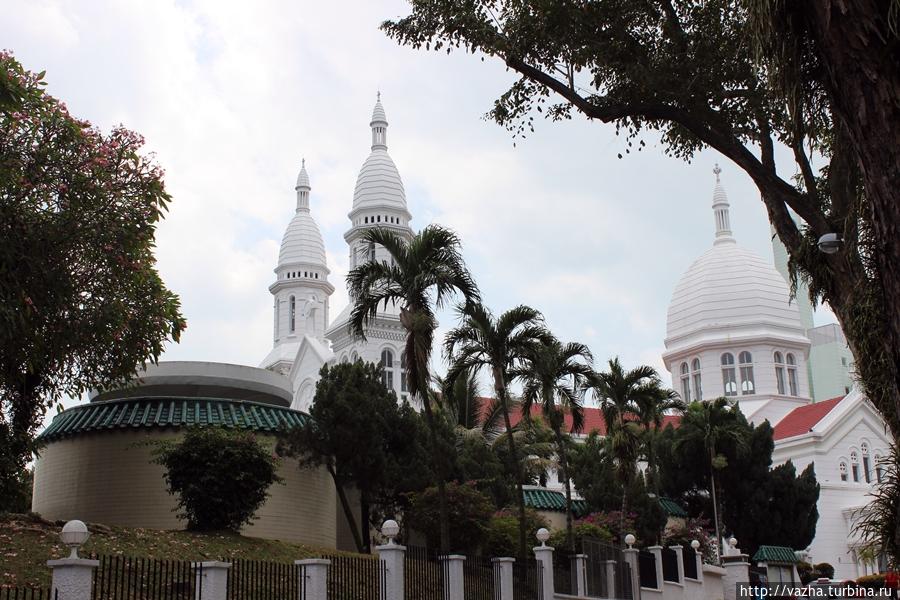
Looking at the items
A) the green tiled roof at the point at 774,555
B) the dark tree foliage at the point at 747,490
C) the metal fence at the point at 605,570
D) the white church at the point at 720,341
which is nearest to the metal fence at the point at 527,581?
the metal fence at the point at 605,570

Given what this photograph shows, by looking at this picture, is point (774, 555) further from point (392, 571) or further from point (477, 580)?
point (392, 571)

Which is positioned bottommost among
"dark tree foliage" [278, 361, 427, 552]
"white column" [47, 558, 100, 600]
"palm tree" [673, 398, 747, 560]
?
"white column" [47, 558, 100, 600]

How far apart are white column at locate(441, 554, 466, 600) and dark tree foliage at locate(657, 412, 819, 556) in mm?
28199

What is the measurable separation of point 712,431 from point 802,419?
27.2 m

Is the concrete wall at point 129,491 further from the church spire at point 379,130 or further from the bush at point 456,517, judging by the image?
the church spire at point 379,130

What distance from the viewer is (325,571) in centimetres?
1599

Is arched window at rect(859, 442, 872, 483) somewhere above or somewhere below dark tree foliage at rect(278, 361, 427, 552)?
above

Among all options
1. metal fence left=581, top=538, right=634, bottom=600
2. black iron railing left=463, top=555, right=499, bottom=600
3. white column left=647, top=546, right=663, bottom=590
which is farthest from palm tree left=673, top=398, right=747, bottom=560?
black iron railing left=463, top=555, right=499, bottom=600

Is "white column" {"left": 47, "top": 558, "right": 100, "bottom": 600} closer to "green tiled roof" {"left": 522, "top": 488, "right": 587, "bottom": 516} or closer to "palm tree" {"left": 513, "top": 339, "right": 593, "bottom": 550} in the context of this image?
"palm tree" {"left": 513, "top": 339, "right": 593, "bottom": 550}

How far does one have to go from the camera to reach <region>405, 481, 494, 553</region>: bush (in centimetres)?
2589

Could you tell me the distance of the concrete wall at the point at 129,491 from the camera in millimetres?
25297

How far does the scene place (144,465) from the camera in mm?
25672

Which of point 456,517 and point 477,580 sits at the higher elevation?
point 456,517

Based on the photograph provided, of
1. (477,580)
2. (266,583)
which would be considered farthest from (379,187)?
(266,583)
